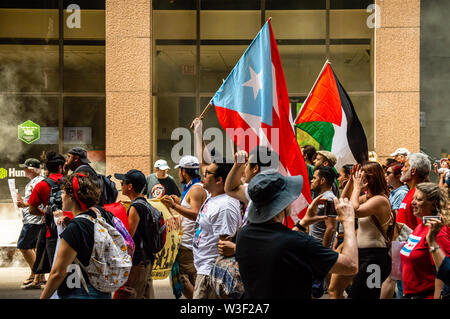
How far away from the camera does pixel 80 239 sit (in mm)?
4051

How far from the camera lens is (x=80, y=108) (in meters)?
13.8

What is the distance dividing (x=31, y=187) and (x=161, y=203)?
130 inches

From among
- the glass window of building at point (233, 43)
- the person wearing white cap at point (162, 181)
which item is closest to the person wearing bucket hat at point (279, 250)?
the person wearing white cap at point (162, 181)

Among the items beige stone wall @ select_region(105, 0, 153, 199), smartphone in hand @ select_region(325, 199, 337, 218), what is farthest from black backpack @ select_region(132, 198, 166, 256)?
beige stone wall @ select_region(105, 0, 153, 199)

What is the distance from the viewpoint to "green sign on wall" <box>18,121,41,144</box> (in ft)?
44.6

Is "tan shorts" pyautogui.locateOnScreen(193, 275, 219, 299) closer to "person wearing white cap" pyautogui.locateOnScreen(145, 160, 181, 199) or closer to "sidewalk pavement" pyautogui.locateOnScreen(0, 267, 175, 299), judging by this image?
"sidewalk pavement" pyautogui.locateOnScreen(0, 267, 175, 299)

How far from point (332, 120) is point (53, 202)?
3.83m

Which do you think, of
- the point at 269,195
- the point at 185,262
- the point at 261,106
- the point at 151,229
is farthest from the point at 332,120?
the point at 269,195

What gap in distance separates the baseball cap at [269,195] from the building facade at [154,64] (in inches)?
387

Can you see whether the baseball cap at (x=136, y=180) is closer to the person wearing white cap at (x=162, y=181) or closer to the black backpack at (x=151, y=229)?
the black backpack at (x=151, y=229)

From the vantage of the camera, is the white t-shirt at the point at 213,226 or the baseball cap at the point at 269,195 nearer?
the baseball cap at the point at 269,195

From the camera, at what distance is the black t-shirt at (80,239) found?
13.2ft

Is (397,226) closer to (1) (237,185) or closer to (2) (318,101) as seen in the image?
(1) (237,185)

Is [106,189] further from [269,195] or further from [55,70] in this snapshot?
[55,70]
